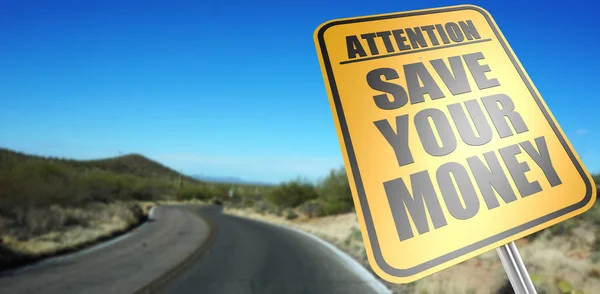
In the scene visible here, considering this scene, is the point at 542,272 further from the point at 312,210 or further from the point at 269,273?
the point at 312,210

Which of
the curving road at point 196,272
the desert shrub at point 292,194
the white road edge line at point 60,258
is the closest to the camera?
the curving road at point 196,272

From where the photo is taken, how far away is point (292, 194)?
4525 centimetres

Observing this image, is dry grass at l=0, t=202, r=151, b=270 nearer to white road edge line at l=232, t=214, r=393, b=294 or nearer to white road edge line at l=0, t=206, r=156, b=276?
white road edge line at l=0, t=206, r=156, b=276

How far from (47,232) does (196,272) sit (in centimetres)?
942

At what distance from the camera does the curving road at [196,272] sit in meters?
7.77

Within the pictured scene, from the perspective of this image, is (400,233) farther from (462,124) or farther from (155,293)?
(155,293)

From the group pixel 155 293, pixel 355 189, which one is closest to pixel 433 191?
pixel 355 189

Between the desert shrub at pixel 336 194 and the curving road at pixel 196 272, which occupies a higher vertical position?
the desert shrub at pixel 336 194

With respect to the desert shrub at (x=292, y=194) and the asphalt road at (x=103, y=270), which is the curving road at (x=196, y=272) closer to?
the asphalt road at (x=103, y=270)

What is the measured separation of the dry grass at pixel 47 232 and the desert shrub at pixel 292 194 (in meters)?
24.7

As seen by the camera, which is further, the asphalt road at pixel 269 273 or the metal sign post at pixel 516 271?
the asphalt road at pixel 269 273

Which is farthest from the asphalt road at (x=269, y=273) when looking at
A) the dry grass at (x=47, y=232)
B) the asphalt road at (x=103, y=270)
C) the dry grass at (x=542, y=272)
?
the dry grass at (x=47, y=232)

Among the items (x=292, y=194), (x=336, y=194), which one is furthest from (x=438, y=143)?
(x=292, y=194)

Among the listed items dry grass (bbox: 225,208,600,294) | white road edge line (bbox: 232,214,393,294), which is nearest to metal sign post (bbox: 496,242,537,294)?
dry grass (bbox: 225,208,600,294)
